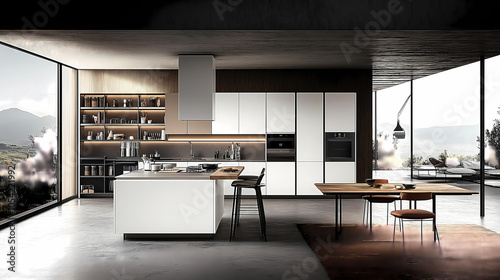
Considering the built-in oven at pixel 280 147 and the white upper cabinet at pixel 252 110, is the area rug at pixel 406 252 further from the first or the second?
the white upper cabinet at pixel 252 110

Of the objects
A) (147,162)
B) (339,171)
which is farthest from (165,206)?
(339,171)

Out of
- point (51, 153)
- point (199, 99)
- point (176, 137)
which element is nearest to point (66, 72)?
point (51, 153)

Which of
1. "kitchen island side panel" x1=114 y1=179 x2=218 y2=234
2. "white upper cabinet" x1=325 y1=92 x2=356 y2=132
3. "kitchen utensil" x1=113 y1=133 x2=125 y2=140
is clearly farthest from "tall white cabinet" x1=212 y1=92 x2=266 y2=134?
"kitchen island side panel" x1=114 y1=179 x2=218 y2=234

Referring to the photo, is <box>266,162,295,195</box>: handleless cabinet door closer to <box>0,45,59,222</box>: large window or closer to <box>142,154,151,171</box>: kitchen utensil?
<box>142,154,151,171</box>: kitchen utensil

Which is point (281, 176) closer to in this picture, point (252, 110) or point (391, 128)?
point (252, 110)

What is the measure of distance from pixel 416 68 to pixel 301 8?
4711 millimetres

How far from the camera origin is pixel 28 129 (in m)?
8.09

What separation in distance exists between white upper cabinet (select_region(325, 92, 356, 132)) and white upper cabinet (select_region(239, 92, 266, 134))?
55.4 inches

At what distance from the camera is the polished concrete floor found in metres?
4.46

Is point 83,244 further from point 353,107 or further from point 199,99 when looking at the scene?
point 353,107

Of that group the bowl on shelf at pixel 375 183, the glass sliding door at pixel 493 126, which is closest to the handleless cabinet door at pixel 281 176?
the bowl on shelf at pixel 375 183

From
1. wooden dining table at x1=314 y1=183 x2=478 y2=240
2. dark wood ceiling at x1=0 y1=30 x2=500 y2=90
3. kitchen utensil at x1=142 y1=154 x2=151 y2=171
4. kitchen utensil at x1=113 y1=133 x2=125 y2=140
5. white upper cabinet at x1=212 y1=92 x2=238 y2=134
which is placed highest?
dark wood ceiling at x1=0 y1=30 x2=500 y2=90

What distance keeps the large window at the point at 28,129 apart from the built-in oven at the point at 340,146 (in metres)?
5.76

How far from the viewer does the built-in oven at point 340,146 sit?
9461mm
